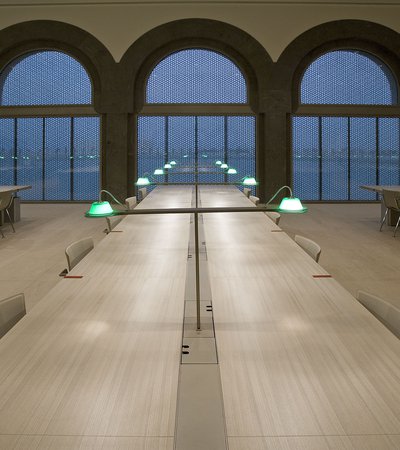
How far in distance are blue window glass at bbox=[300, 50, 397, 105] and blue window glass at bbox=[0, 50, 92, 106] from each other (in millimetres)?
5556

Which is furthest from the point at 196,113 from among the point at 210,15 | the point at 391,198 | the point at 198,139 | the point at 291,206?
the point at 291,206

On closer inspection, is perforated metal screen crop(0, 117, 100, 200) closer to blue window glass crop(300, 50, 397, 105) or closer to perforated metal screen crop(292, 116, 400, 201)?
perforated metal screen crop(292, 116, 400, 201)

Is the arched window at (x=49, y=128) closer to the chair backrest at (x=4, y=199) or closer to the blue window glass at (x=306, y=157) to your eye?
the chair backrest at (x=4, y=199)

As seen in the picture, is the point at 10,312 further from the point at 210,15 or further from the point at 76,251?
the point at 210,15

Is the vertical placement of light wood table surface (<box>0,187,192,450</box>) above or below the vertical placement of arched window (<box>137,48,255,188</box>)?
below

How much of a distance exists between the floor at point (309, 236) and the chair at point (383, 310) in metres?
2.43

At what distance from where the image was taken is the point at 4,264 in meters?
6.62

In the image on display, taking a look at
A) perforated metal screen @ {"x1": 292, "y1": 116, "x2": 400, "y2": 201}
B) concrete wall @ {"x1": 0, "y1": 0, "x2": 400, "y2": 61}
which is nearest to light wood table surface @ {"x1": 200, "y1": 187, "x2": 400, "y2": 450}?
concrete wall @ {"x1": 0, "y1": 0, "x2": 400, "y2": 61}

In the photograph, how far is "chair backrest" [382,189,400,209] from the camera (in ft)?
27.8

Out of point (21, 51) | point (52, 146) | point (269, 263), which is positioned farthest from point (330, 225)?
point (21, 51)

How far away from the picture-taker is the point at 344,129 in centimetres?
1386

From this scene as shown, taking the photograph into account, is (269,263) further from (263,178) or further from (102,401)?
(263,178)

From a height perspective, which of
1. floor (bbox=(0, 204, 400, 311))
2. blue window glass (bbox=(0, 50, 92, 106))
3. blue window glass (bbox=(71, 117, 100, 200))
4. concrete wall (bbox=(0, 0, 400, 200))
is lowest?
floor (bbox=(0, 204, 400, 311))

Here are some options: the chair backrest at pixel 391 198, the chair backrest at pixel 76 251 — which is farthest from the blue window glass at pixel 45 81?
the chair backrest at pixel 76 251
